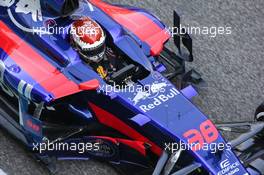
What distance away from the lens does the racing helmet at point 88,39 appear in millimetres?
4785

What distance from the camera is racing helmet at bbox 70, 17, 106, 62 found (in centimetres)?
479

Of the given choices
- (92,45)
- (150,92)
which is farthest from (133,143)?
(92,45)

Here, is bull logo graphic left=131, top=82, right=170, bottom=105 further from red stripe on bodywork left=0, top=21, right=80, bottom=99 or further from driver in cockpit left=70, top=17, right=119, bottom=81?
red stripe on bodywork left=0, top=21, right=80, bottom=99

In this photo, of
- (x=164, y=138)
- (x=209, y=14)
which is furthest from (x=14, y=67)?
(x=209, y=14)

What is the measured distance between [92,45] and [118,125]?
0.65m

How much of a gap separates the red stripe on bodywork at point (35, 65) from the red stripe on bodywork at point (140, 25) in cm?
84

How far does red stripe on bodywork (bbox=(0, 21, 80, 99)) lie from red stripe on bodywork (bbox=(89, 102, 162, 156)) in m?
0.27

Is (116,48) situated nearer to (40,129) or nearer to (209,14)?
(40,129)

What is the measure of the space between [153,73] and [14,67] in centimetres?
108
